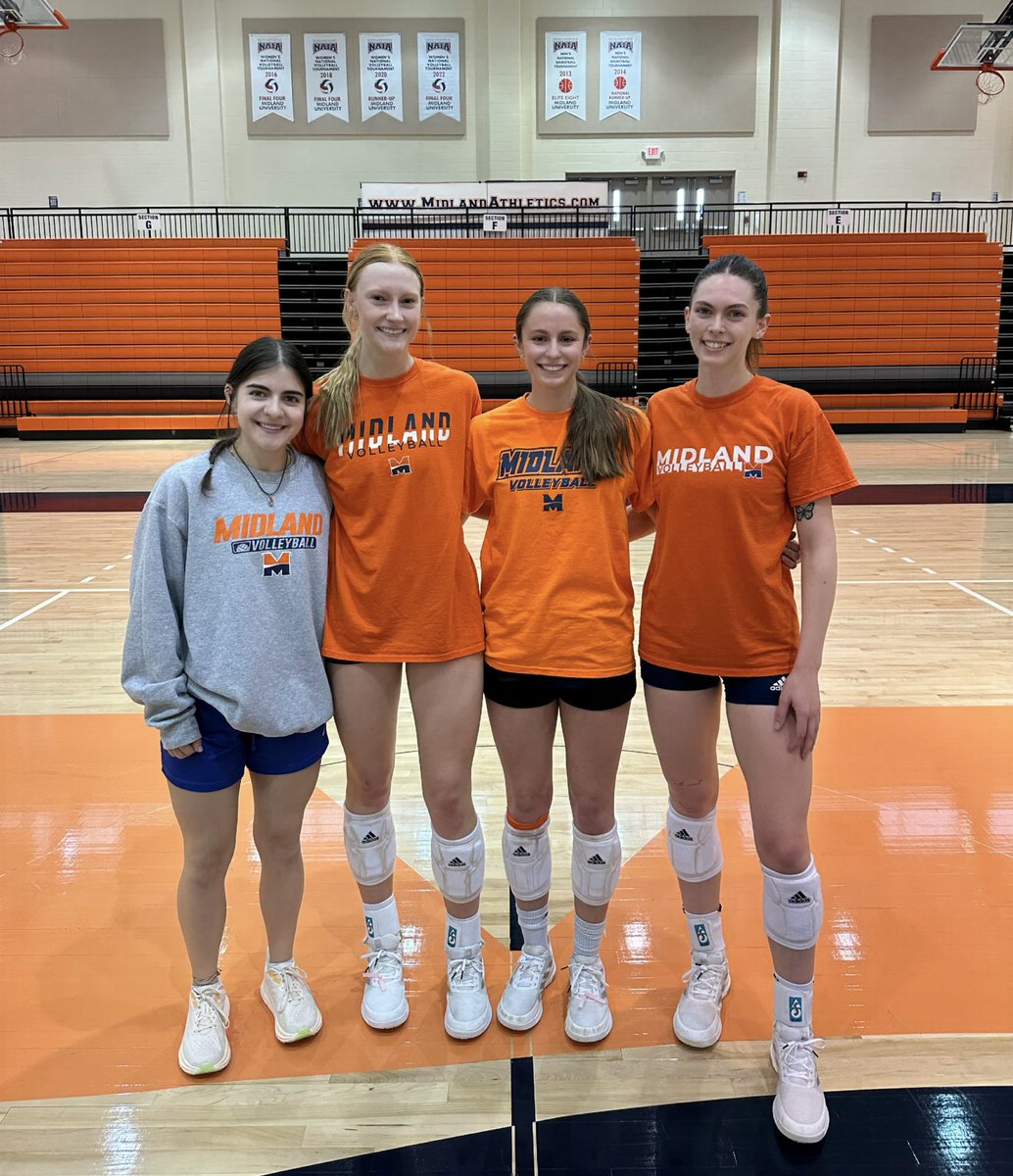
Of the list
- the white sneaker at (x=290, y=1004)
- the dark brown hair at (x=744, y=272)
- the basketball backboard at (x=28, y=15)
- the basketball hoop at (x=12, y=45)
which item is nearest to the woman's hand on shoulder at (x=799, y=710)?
the dark brown hair at (x=744, y=272)

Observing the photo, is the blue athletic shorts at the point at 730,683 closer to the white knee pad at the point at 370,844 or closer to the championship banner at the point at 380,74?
the white knee pad at the point at 370,844

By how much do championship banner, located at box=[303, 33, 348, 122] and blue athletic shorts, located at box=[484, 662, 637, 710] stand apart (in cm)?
1677

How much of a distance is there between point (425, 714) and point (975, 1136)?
1309 mm

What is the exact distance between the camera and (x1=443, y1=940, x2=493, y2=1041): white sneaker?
6.77ft

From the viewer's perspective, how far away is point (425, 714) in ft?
6.57

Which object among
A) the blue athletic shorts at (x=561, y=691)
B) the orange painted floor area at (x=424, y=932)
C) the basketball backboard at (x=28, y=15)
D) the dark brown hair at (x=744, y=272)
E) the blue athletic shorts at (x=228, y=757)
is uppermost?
the basketball backboard at (x=28, y=15)

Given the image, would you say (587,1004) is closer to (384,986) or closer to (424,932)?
(384,986)

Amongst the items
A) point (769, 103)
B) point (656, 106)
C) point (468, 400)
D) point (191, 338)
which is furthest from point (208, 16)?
point (468, 400)

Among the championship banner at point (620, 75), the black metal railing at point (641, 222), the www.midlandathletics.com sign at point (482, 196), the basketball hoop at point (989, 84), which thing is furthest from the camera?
the black metal railing at point (641, 222)

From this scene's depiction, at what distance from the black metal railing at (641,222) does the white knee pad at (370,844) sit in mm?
15309

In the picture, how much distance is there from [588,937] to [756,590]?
875 mm

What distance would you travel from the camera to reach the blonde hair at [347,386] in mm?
1950

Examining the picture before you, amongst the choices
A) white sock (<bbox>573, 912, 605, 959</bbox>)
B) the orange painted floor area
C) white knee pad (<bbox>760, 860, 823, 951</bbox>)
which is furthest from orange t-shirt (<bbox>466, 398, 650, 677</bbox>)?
the orange painted floor area

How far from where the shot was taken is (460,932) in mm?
2137
